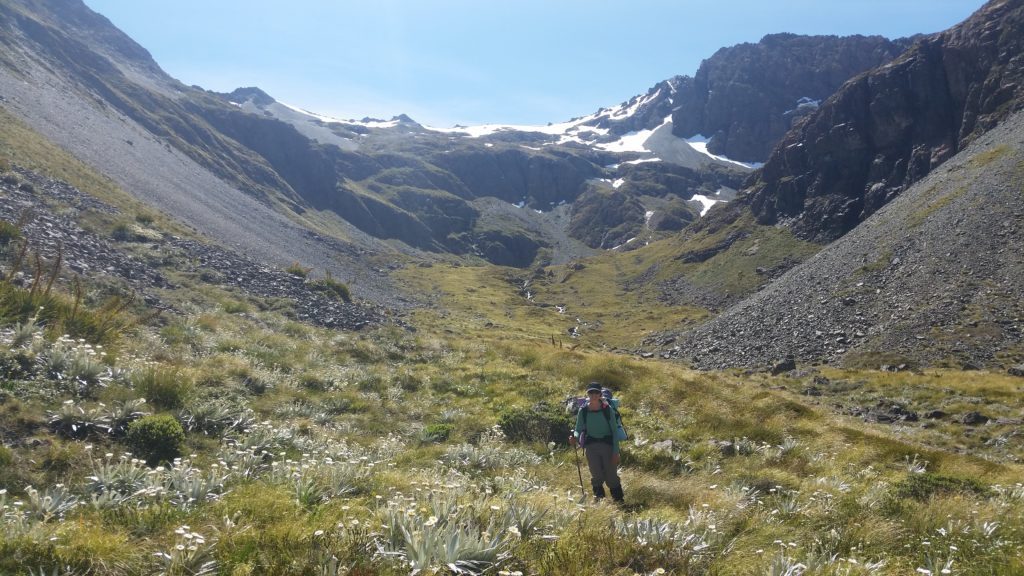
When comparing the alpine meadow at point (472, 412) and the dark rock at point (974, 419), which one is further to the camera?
the dark rock at point (974, 419)

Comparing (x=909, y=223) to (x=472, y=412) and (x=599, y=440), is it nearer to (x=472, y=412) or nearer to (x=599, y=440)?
(x=472, y=412)

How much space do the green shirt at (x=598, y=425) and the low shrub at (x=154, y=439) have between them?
6616 mm

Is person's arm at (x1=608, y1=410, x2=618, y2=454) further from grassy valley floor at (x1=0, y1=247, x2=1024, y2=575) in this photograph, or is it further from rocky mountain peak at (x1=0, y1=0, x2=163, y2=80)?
rocky mountain peak at (x1=0, y1=0, x2=163, y2=80)

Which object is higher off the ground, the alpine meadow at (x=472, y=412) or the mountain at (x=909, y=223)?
the mountain at (x=909, y=223)

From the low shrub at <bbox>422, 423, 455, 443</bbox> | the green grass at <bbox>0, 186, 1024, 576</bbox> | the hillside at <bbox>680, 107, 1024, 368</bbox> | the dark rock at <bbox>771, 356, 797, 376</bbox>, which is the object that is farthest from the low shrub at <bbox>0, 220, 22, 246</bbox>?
the hillside at <bbox>680, 107, 1024, 368</bbox>

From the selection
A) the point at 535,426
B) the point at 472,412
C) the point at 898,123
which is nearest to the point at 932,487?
the point at 535,426

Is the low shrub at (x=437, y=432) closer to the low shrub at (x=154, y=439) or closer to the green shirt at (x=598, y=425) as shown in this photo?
the green shirt at (x=598, y=425)

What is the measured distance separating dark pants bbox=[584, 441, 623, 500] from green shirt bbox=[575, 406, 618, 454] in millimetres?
135

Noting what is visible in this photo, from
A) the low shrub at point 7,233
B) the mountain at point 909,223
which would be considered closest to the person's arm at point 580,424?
the low shrub at point 7,233

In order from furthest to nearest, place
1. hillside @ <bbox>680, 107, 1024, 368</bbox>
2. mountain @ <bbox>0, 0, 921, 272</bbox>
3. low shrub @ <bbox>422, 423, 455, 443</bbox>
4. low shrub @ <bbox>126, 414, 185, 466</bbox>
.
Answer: mountain @ <bbox>0, 0, 921, 272</bbox>
hillside @ <bbox>680, 107, 1024, 368</bbox>
low shrub @ <bbox>422, 423, 455, 443</bbox>
low shrub @ <bbox>126, 414, 185, 466</bbox>

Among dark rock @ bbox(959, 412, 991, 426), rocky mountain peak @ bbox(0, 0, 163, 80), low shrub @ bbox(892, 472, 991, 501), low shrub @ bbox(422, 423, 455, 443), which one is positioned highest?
rocky mountain peak @ bbox(0, 0, 163, 80)

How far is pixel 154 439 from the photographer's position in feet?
26.2

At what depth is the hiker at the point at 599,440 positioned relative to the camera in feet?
28.9

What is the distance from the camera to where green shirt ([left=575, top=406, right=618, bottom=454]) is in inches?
355
